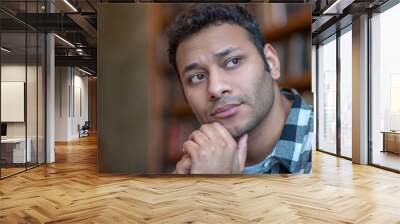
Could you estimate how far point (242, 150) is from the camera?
6.30 meters

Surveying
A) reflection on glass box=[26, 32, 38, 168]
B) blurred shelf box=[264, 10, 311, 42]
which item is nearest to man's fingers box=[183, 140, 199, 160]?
blurred shelf box=[264, 10, 311, 42]

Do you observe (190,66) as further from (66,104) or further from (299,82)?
(66,104)

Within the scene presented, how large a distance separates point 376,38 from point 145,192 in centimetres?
570

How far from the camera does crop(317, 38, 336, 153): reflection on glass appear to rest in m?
10.1

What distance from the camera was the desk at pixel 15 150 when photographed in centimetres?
658

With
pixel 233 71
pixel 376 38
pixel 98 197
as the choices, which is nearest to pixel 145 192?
pixel 98 197

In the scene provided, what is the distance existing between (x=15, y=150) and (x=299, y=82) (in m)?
5.16

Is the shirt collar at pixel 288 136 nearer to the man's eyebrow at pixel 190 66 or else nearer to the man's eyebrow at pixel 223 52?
the man's eyebrow at pixel 223 52

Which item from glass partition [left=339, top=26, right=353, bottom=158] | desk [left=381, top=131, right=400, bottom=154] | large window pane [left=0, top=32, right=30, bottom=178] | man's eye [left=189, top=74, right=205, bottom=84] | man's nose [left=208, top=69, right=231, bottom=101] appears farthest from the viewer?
glass partition [left=339, top=26, right=353, bottom=158]

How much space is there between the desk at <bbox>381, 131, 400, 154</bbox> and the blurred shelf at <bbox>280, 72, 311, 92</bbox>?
2.10m

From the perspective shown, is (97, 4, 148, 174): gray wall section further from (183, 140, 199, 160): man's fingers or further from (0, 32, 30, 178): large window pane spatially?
(0, 32, 30, 178): large window pane

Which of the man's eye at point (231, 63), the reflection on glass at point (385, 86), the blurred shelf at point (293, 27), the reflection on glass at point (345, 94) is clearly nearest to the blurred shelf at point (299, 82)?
the blurred shelf at point (293, 27)

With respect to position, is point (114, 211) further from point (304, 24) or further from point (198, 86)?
point (304, 24)

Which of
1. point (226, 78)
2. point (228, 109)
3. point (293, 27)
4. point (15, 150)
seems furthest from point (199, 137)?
point (15, 150)
